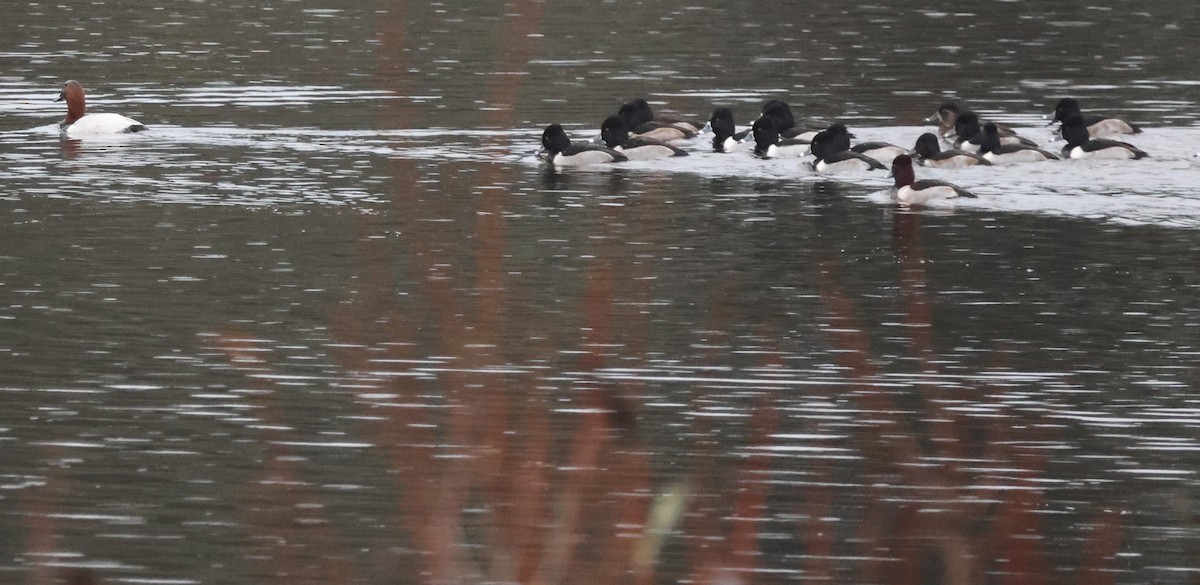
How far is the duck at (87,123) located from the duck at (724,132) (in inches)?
297

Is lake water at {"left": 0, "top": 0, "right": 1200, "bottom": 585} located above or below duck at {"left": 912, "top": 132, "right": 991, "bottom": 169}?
above

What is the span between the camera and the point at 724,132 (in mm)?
26406

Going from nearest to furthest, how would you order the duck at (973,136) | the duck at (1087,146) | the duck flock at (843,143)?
the duck at (1087,146)
the duck flock at (843,143)
the duck at (973,136)

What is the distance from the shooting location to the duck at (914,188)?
2200cm

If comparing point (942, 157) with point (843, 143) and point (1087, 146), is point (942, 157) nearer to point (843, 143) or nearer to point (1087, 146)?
point (843, 143)

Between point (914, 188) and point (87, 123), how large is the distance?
11.3 meters

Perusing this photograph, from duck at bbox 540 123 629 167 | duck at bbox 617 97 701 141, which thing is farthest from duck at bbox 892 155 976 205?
duck at bbox 617 97 701 141

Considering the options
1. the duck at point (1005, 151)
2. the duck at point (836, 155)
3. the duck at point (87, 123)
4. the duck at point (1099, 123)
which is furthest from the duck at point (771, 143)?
the duck at point (87, 123)

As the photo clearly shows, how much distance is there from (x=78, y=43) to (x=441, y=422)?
28.9m

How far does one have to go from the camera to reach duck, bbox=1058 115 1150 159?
2377cm

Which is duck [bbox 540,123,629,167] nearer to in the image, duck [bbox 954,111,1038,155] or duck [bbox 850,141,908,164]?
duck [bbox 850,141,908,164]

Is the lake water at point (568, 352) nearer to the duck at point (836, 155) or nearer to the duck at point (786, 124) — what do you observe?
the duck at point (836, 155)

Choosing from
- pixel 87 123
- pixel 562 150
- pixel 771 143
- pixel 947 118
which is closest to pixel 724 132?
pixel 771 143

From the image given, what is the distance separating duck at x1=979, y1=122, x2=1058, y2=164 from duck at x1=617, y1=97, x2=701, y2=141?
421 cm
